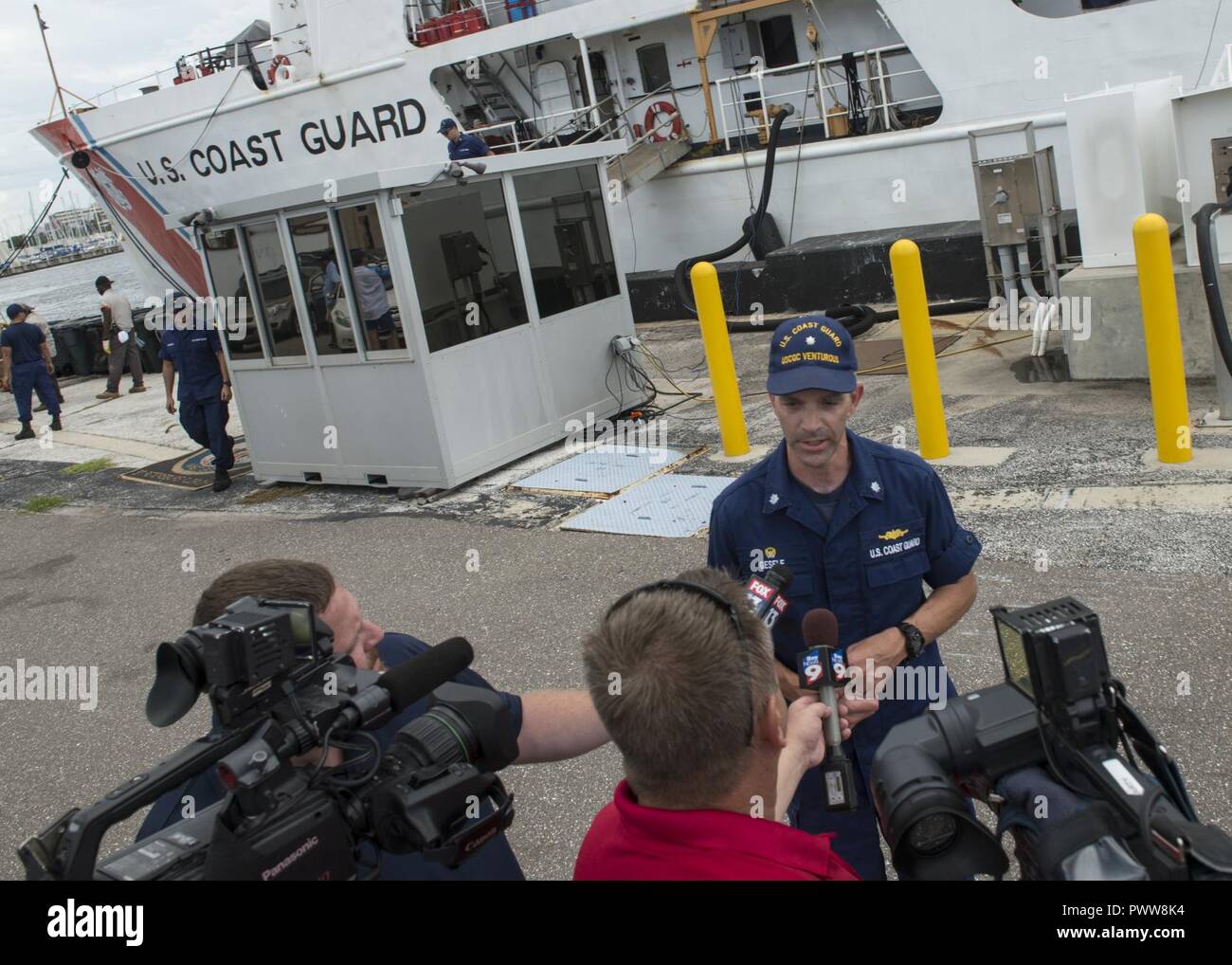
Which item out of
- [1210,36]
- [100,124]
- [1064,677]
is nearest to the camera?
[1064,677]

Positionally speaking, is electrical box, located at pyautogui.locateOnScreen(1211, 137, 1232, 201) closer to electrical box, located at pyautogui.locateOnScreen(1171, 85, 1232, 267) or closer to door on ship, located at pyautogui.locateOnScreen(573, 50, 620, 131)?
electrical box, located at pyautogui.locateOnScreen(1171, 85, 1232, 267)

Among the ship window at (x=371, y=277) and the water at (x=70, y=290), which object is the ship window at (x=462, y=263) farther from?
the water at (x=70, y=290)

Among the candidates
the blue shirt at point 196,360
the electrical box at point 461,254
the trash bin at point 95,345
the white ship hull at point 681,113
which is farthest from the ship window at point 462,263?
the trash bin at point 95,345

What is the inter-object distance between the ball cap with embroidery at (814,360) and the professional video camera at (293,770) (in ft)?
4.43

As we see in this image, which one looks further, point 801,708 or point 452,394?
point 452,394

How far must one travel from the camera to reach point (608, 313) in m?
10.3

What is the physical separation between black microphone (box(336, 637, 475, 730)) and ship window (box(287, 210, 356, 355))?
24.2 ft

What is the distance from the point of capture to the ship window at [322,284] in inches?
355

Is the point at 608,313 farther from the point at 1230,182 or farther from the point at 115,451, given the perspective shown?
the point at 115,451

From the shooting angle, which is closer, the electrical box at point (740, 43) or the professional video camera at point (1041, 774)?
the professional video camera at point (1041, 774)

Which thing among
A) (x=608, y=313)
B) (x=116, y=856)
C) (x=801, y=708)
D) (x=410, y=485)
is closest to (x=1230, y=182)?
(x=608, y=313)

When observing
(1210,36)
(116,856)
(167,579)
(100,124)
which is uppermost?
(100,124)

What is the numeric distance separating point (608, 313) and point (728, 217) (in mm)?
5726

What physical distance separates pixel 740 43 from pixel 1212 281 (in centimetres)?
1058
